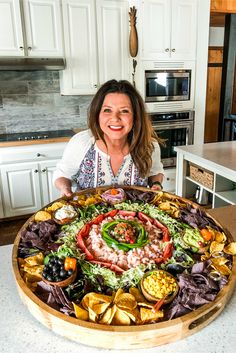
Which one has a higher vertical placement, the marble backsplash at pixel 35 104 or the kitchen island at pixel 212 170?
the marble backsplash at pixel 35 104

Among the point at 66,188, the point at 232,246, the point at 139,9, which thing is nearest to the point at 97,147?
Answer: the point at 66,188

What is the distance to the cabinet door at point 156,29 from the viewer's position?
3.29 m

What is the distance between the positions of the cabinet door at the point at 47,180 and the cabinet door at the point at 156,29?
1.56m

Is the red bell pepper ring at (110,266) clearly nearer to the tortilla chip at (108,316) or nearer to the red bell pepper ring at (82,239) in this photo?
the red bell pepper ring at (82,239)

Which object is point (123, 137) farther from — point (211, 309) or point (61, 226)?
point (211, 309)

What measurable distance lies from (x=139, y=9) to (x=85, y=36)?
2.09ft

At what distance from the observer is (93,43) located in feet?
10.8

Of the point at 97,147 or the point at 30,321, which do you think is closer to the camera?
the point at 30,321

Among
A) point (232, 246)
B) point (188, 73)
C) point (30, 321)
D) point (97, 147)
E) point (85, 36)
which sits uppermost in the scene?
point (85, 36)

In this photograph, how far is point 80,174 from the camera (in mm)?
1824

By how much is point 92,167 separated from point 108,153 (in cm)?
12

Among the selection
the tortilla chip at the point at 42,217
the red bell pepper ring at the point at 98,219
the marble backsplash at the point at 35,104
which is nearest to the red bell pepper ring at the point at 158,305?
the red bell pepper ring at the point at 98,219

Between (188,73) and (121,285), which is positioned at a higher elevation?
(188,73)

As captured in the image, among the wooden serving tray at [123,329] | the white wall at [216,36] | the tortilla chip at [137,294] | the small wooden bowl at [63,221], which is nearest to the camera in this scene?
the wooden serving tray at [123,329]
